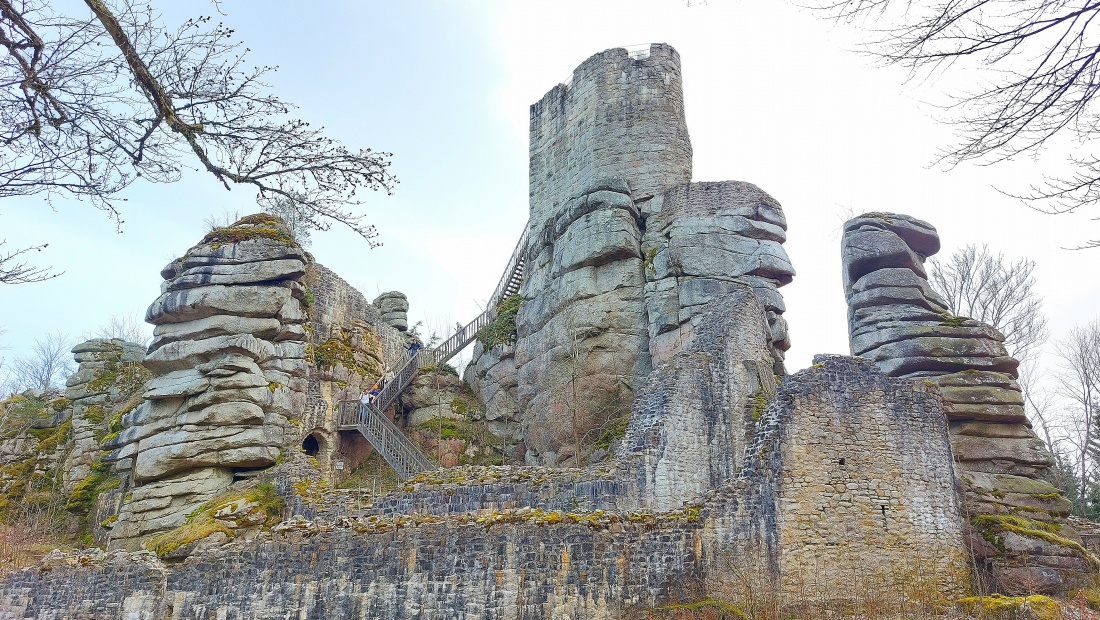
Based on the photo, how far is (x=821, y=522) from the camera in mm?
11961

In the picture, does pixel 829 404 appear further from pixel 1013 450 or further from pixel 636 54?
pixel 636 54

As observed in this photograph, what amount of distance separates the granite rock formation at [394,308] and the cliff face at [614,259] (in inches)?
191

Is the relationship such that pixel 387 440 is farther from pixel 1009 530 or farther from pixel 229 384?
pixel 1009 530

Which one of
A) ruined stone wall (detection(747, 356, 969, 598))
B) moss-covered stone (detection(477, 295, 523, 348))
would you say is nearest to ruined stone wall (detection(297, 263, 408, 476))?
moss-covered stone (detection(477, 295, 523, 348))

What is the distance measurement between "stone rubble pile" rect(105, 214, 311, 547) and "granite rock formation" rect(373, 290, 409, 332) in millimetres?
7909

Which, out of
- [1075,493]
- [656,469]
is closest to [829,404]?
[656,469]

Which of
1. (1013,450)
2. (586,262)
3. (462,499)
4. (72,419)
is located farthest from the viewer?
(72,419)

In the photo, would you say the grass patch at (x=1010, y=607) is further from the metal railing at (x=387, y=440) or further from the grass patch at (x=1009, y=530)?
the metal railing at (x=387, y=440)

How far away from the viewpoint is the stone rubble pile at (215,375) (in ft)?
62.7

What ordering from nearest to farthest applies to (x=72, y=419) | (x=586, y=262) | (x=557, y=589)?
1. (x=557, y=589)
2. (x=586, y=262)
3. (x=72, y=419)

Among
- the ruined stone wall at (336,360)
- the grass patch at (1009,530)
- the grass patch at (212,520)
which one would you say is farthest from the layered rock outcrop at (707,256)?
the grass patch at (212,520)

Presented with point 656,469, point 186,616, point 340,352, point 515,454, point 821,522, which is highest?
point 340,352

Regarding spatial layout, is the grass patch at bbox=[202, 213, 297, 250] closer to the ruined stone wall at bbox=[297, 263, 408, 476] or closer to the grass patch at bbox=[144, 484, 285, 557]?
the ruined stone wall at bbox=[297, 263, 408, 476]

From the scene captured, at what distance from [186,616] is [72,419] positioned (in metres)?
15.6
